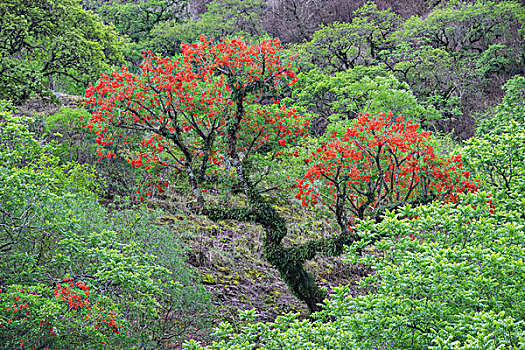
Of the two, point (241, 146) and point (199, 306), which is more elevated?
point (241, 146)

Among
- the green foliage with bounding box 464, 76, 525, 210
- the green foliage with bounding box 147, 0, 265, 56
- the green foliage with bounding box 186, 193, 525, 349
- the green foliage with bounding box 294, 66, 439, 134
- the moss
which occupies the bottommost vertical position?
the moss

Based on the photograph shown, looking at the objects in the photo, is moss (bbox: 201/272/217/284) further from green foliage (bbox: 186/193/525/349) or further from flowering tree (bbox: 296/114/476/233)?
green foliage (bbox: 186/193/525/349)

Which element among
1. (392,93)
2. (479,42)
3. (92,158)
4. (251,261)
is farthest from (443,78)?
(92,158)

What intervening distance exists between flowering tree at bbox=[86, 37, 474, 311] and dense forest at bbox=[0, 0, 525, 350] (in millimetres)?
43

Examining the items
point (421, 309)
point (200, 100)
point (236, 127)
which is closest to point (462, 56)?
point (236, 127)

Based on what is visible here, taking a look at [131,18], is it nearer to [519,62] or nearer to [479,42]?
[479,42]

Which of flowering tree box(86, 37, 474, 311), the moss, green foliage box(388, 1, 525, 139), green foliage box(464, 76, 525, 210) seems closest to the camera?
green foliage box(464, 76, 525, 210)

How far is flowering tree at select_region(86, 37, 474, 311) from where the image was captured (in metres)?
7.88

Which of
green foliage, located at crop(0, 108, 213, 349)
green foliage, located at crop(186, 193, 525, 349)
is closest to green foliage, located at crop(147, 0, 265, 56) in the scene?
green foliage, located at crop(0, 108, 213, 349)

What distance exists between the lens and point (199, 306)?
674cm

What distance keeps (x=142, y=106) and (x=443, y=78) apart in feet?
63.1

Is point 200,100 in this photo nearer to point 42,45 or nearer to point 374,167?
point 374,167

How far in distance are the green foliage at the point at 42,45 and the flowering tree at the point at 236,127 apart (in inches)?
221

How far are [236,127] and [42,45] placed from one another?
999 cm
